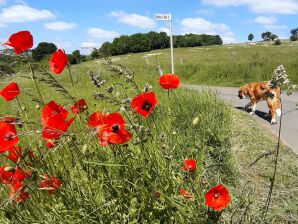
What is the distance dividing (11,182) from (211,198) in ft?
3.85

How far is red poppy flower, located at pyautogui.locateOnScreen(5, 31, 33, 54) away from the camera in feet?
8.28

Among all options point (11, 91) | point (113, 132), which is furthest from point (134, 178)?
point (11, 91)

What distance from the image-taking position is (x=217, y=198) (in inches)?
83.6

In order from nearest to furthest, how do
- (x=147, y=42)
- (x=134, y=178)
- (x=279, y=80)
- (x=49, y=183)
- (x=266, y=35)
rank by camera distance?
1. (x=279, y=80)
2. (x=49, y=183)
3. (x=134, y=178)
4. (x=147, y=42)
5. (x=266, y=35)

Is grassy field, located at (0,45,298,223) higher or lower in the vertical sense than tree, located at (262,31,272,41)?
higher

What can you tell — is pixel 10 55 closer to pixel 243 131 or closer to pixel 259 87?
pixel 243 131

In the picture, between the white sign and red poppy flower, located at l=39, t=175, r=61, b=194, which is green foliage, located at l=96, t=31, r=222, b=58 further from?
red poppy flower, located at l=39, t=175, r=61, b=194

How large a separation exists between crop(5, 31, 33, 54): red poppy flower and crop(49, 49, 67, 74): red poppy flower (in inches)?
7.4

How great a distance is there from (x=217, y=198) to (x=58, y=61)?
1.20m

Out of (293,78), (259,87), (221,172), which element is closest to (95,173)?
(221,172)

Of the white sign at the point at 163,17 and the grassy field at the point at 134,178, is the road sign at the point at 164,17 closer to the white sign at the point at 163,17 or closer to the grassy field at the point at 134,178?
the white sign at the point at 163,17

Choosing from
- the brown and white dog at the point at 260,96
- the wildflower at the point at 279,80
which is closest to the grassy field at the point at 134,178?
the wildflower at the point at 279,80

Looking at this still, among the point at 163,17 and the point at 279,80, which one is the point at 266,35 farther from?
the point at 279,80

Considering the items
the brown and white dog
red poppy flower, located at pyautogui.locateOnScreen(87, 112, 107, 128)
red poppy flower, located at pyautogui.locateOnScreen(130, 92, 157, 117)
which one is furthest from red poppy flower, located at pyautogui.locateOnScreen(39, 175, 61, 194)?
the brown and white dog
